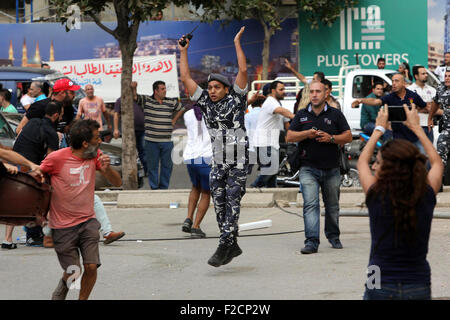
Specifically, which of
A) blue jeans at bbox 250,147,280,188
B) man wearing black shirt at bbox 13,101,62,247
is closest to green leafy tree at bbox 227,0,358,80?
blue jeans at bbox 250,147,280,188

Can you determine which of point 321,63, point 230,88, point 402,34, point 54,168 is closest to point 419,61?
point 402,34

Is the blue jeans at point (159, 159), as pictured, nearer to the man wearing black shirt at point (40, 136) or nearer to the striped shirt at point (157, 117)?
the striped shirt at point (157, 117)

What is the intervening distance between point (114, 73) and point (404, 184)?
76.3ft

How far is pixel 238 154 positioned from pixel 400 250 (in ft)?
12.3

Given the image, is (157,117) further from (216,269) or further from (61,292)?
(61,292)

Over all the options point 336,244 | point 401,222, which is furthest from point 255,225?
point 401,222

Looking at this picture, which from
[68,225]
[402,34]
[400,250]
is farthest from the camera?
[402,34]

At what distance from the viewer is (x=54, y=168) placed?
630cm

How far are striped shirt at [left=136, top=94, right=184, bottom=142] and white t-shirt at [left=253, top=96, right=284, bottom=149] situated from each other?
1422 millimetres

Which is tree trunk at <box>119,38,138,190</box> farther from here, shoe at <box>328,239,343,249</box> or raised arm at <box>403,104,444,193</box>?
raised arm at <box>403,104,444,193</box>

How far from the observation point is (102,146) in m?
15.5

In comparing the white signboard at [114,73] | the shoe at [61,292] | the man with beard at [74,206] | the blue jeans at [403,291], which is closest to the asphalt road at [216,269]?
the shoe at [61,292]

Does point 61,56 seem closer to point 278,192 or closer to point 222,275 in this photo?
point 278,192

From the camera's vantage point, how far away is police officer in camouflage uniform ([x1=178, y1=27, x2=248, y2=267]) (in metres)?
8.09
